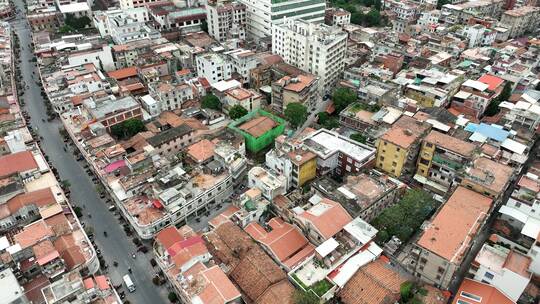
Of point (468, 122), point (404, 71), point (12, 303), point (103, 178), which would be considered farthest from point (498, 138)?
point (12, 303)

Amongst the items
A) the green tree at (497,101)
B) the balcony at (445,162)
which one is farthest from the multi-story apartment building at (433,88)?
the balcony at (445,162)

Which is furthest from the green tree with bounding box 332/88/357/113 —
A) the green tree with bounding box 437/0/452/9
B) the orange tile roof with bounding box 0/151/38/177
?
the green tree with bounding box 437/0/452/9

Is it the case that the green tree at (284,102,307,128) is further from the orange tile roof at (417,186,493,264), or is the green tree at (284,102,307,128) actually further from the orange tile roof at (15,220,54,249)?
the orange tile roof at (15,220,54,249)

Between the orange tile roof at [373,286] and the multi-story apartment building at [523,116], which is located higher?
the multi-story apartment building at [523,116]

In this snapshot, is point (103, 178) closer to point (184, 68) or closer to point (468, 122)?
point (184, 68)

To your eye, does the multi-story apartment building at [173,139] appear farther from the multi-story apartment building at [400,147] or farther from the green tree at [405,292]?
the green tree at [405,292]

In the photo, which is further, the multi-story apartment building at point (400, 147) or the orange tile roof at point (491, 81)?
the orange tile roof at point (491, 81)

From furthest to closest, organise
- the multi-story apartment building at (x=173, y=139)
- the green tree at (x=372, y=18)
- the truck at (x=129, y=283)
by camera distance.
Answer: the green tree at (x=372, y=18) → the multi-story apartment building at (x=173, y=139) → the truck at (x=129, y=283)
